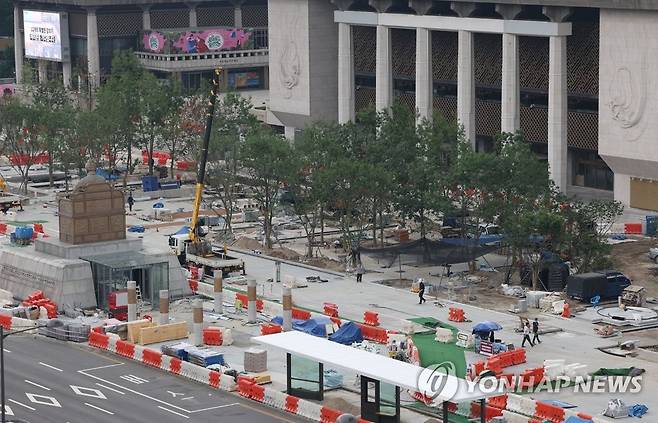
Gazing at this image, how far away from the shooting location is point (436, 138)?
5044 inches

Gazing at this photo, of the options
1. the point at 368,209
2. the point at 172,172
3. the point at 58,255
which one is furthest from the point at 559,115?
the point at 58,255

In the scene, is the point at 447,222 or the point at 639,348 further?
the point at 447,222

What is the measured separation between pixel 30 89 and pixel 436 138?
77944mm

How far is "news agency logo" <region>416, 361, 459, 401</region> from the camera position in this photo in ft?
231

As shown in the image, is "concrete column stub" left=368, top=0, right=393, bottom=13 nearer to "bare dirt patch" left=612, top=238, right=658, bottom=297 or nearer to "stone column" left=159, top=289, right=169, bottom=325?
"bare dirt patch" left=612, top=238, right=658, bottom=297

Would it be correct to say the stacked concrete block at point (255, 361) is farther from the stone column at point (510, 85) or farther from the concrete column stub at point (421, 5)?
the concrete column stub at point (421, 5)

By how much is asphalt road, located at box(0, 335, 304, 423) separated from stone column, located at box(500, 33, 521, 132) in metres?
60.0

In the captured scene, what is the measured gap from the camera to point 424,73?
154 m

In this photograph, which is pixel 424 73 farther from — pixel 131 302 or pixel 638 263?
pixel 131 302

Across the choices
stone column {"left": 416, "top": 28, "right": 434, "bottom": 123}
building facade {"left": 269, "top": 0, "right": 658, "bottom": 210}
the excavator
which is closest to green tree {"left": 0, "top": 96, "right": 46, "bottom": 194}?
building facade {"left": 269, "top": 0, "right": 658, "bottom": 210}

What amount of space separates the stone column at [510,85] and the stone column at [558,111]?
411 centimetres

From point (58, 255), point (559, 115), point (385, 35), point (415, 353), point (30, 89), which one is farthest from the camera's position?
point (30, 89)

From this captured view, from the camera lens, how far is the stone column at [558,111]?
139 metres

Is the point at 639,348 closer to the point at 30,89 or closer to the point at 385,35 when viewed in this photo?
the point at 385,35
